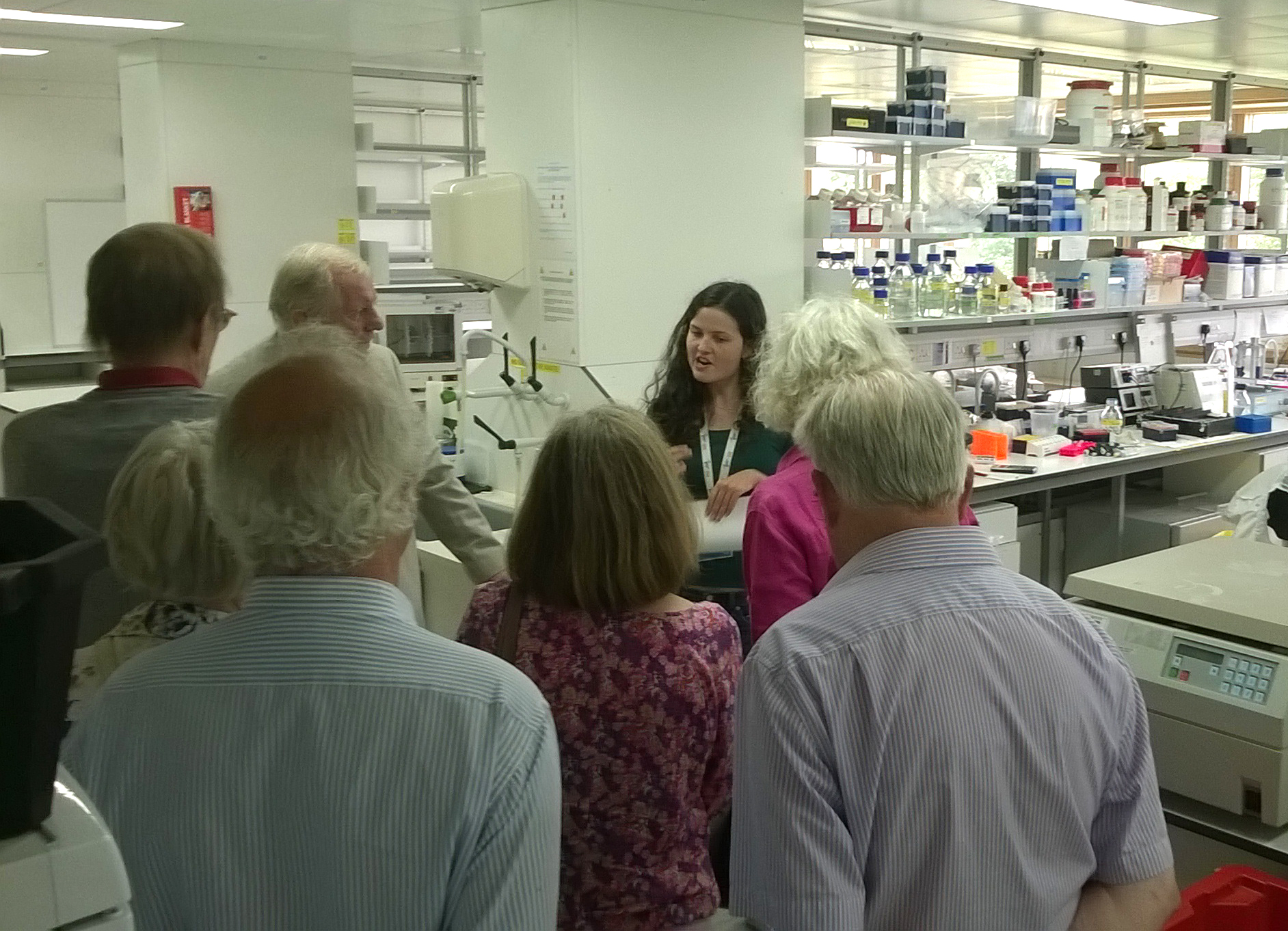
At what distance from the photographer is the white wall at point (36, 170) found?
717cm

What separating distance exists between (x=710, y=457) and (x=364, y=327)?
35.6 inches

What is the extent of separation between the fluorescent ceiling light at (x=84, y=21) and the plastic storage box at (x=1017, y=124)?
3.33 meters

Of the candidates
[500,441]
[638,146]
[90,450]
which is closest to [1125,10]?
[638,146]

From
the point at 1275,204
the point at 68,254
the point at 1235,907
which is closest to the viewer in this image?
the point at 1235,907

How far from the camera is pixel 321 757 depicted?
1077 millimetres

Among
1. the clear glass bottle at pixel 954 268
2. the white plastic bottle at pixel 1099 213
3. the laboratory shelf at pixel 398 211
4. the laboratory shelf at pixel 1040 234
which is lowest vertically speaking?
the clear glass bottle at pixel 954 268

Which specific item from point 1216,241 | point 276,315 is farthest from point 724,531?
point 1216,241

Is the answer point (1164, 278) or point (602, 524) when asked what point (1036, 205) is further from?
point (602, 524)

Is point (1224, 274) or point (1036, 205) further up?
point (1036, 205)

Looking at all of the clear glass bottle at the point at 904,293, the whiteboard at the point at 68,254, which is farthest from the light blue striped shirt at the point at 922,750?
the whiteboard at the point at 68,254

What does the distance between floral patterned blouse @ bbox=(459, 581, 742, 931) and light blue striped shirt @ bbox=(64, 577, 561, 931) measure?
0.57 meters

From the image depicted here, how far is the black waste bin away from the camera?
0.72m

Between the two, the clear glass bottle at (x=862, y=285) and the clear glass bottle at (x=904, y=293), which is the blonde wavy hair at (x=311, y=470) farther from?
the clear glass bottle at (x=904, y=293)

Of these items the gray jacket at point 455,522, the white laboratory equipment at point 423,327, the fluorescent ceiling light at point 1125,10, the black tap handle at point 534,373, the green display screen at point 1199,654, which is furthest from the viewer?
the white laboratory equipment at point 423,327
